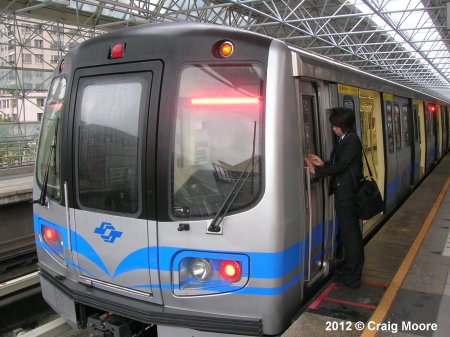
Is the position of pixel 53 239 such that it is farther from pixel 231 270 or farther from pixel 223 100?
pixel 223 100

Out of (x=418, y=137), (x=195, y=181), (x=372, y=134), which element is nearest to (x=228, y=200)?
(x=195, y=181)

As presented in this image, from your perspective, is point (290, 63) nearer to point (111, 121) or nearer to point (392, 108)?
point (111, 121)

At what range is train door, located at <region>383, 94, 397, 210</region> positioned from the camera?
6035 mm

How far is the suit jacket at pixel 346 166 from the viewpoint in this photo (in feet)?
11.7

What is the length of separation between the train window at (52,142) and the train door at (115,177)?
0.24 meters

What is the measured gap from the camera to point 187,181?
9.78 ft

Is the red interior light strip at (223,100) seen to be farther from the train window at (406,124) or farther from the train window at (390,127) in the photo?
the train window at (406,124)

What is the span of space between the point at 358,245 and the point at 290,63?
1.74 m

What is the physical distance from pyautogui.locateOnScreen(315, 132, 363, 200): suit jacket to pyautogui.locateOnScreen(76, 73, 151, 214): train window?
4.96 feet

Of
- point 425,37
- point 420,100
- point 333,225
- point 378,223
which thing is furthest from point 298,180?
point 425,37

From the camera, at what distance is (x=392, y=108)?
666 cm

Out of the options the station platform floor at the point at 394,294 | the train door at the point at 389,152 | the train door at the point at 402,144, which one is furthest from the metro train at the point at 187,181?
the train door at the point at 402,144

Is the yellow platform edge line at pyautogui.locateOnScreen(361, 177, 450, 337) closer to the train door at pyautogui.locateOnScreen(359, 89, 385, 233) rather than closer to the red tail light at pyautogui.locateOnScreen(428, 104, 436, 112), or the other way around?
the train door at pyautogui.locateOnScreen(359, 89, 385, 233)

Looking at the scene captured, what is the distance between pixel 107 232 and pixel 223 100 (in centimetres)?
125
